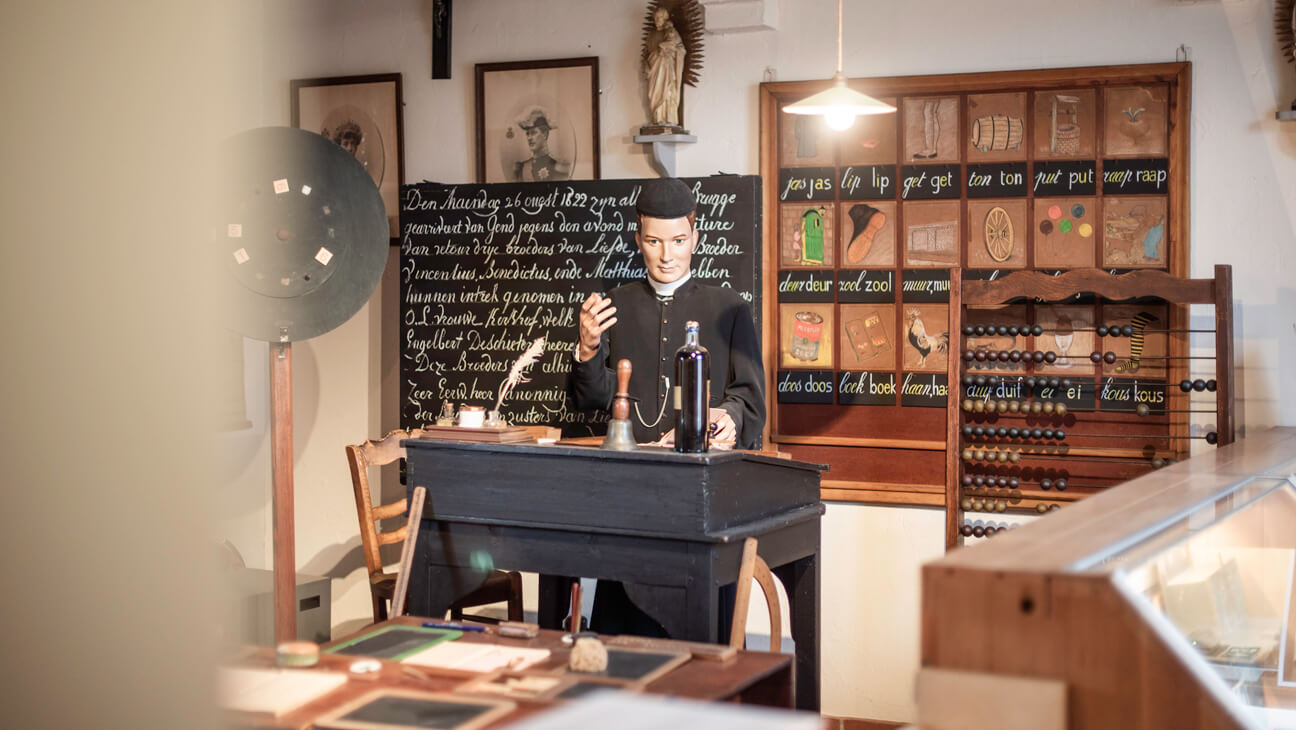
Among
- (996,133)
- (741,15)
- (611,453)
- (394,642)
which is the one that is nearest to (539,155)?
(741,15)

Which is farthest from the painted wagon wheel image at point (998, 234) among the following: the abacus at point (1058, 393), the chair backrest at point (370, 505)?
the chair backrest at point (370, 505)

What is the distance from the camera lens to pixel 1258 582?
6.75ft

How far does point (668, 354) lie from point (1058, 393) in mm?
1483

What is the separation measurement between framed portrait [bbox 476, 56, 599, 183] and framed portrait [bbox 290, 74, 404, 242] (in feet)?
1.32

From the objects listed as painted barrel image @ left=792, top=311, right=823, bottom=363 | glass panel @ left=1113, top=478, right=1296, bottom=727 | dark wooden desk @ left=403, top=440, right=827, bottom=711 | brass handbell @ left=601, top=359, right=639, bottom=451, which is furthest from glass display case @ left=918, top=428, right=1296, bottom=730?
painted barrel image @ left=792, top=311, right=823, bottom=363

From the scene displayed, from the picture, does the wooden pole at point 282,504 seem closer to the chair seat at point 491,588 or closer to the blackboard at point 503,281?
the chair seat at point 491,588

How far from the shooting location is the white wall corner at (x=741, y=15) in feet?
14.9

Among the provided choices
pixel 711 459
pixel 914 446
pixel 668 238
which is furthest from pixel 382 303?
pixel 711 459

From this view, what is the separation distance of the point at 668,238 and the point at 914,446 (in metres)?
1.33

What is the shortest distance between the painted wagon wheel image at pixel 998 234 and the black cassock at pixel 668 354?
1109mm

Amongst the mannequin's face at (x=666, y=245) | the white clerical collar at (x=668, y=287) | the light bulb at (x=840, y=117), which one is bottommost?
the white clerical collar at (x=668, y=287)

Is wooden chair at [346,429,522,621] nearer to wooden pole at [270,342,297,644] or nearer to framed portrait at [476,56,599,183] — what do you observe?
wooden pole at [270,342,297,644]

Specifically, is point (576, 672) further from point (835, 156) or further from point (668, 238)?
point (835, 156)

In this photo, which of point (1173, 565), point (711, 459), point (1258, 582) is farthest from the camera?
point (711, 459)
